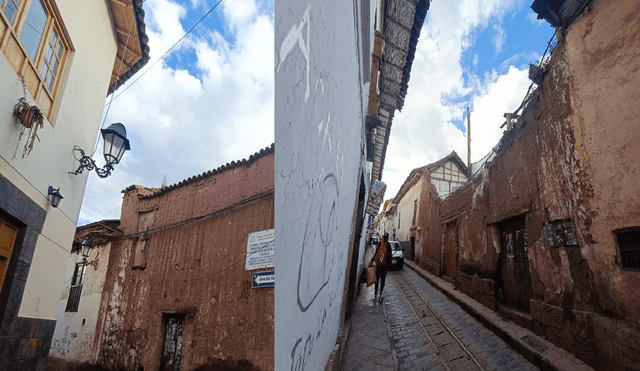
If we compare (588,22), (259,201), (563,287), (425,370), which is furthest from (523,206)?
(259,201)

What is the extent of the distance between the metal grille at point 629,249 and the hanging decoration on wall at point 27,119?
7736 mm

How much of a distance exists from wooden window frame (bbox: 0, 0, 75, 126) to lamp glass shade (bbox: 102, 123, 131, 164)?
71cm

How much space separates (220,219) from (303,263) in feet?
20.8

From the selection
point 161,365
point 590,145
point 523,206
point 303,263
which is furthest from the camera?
point 161,365

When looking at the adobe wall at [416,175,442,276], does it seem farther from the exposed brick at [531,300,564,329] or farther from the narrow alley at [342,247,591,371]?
the exposed brick at [531,300,564,329]

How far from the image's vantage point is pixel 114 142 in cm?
476

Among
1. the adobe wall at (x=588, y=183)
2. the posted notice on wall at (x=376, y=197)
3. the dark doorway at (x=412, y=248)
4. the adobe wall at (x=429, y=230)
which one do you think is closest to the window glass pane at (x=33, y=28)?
the adobe wall at (x=588, y=183)

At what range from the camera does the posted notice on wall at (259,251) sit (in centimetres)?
657

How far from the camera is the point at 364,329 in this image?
20.2 ft

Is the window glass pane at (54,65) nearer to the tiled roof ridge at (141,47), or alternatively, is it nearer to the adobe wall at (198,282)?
the tiled roof ridge at (141,47)

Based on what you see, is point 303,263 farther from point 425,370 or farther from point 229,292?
point 229,292

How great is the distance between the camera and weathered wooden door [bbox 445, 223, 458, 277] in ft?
34.5

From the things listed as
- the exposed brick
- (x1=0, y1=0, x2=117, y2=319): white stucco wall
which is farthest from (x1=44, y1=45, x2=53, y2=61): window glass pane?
the exposed brick

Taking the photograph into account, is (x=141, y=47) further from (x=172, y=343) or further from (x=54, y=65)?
(x=172, y=343)
